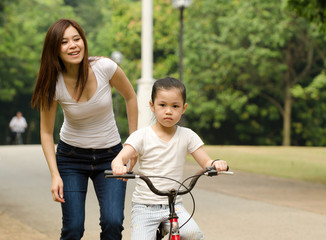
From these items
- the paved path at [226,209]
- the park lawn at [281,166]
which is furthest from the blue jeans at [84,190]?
the park lawn at [281,166]

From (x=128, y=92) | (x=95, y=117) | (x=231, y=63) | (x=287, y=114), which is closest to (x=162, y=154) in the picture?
(x=95, y=117)

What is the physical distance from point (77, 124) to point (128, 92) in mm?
435

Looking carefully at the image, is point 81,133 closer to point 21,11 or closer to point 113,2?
point 113,2

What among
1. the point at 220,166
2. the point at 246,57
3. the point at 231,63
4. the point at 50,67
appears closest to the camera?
the point at 220,166

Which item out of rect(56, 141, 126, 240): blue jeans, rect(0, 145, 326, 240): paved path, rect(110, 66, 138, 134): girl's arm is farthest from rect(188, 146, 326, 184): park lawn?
rect(56, 141, 126, 240): blue jeans

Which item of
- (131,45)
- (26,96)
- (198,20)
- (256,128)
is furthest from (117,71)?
(26,96)

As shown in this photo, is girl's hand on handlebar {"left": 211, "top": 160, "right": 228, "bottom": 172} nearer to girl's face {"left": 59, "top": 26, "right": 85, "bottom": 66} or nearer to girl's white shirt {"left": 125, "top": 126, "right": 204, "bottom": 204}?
girl's white shirt {"left": 125, "top": 126, "right": 204, "bottom": 204}

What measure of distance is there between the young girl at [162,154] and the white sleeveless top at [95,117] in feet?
1.55

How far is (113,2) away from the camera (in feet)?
130

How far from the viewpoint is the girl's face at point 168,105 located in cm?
349

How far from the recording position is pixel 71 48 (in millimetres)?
3893

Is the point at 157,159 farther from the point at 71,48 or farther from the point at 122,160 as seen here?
the point at 71,48

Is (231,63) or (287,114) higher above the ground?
(231,63)

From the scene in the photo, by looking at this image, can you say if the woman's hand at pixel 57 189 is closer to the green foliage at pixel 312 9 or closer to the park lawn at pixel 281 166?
the green foliage at pixel 312 9
